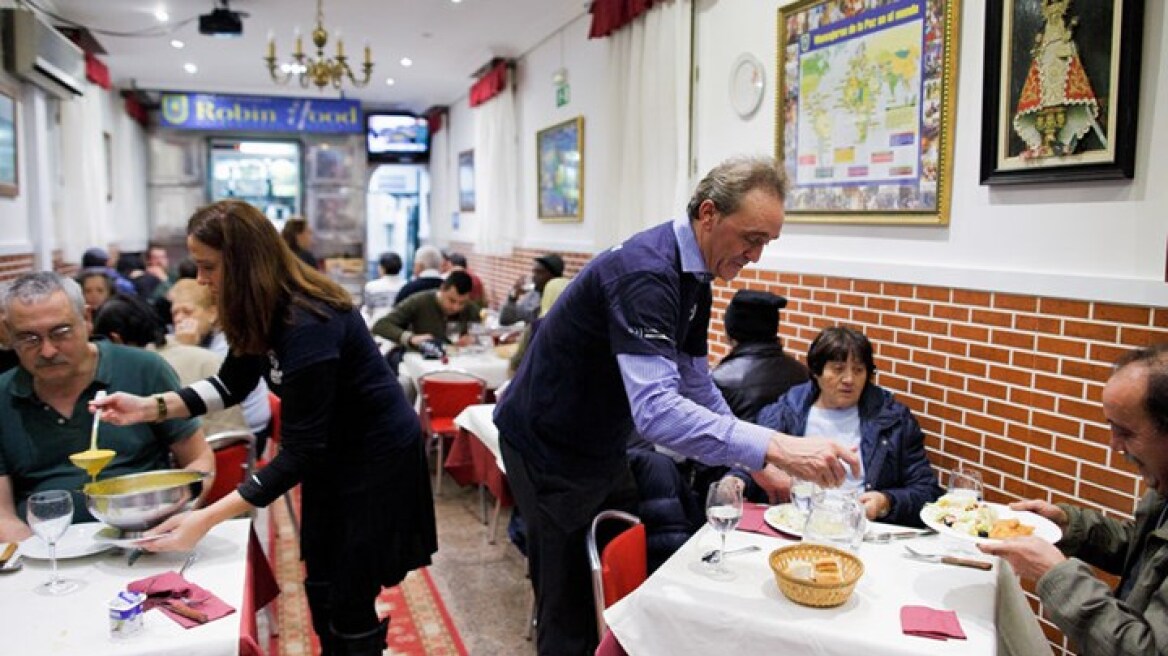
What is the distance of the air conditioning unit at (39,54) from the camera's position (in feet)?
18.1

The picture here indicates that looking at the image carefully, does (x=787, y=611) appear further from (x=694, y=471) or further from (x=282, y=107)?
(x=282, y=107)

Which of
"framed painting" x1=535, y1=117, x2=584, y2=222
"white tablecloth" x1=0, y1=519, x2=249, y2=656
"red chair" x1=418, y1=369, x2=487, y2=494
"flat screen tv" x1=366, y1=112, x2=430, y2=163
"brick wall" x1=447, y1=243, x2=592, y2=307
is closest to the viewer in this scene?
"white tablecloth" x1=0, y1=519, x2=249, y2=656

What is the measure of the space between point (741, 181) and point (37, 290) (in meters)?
1.82

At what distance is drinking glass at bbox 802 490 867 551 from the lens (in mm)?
2076

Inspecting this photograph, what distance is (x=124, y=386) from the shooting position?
228 cm

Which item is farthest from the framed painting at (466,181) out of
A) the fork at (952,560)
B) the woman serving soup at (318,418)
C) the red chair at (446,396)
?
the fork at (952,560)

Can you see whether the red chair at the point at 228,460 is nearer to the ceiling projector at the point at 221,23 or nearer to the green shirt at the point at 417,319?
the green shirt at the point at 417,319

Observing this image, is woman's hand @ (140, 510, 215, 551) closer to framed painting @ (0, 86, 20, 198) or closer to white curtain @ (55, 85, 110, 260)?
framed painting @ (0, 86, 20, 198)

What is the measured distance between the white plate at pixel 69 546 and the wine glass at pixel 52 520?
0.24 ft

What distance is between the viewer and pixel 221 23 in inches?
259

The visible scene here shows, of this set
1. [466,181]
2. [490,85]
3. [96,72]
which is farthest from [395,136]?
[96,72]

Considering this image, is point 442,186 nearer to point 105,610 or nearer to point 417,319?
point 417,319

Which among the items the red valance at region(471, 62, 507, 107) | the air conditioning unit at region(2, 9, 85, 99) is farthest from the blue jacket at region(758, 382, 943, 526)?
the red valance at region(471, 62, 507, 107)

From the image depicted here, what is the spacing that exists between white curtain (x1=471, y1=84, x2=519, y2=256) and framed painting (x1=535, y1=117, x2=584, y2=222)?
619mm
